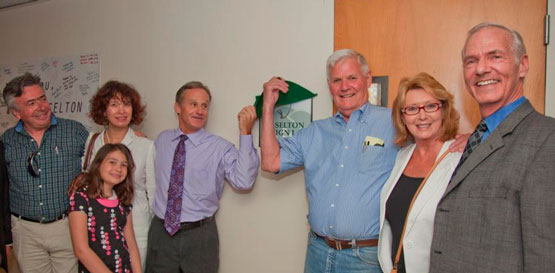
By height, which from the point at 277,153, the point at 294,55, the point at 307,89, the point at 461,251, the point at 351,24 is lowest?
the point at 461,251

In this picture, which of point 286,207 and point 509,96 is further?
point 286,207

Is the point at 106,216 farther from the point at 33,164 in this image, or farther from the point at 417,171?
the point at 417,171

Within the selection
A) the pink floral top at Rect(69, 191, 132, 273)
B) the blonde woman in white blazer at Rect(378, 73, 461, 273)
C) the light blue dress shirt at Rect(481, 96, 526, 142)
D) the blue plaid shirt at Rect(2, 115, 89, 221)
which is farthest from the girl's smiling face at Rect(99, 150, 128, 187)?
the light blue dress shirt at Rect(481, 96, 526, 142)

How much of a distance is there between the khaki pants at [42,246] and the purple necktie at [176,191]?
0.66 meters

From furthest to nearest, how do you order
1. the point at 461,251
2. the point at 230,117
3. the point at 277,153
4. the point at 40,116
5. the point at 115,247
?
1. the point at 230,117
2. the point at 40,116
3. the point at 277,153
4. the point at 115,247
5. the point at 461,251

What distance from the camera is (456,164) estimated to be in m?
1.48

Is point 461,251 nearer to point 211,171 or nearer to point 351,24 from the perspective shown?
point 351,24

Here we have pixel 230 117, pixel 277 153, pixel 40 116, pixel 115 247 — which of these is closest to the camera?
pixel 115 247

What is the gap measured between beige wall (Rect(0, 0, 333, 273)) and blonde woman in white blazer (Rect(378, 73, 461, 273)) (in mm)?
742

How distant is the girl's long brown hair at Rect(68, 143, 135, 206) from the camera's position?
6.70 ft

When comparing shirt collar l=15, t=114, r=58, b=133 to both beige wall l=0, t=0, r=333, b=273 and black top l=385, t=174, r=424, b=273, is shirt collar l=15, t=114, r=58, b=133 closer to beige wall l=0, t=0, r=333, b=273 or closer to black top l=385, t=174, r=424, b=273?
beige wall l=0, t=0, r=333, b=273

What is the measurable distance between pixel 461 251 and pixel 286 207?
4.46ft

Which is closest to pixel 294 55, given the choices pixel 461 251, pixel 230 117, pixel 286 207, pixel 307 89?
pixel 307 89

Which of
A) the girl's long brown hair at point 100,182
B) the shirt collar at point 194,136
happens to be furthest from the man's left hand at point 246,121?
the girl's long brown hair at point 100,182
